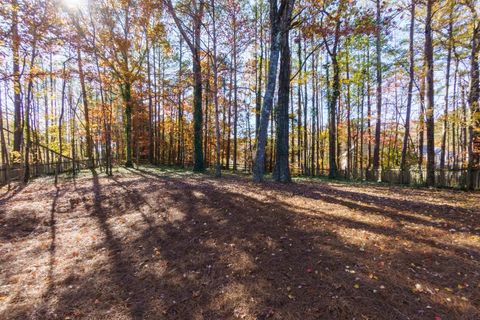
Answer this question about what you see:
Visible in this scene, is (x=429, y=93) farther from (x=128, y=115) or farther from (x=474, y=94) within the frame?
(x=128, y=115)

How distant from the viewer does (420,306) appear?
8.19ft

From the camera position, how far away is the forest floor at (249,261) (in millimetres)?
2697

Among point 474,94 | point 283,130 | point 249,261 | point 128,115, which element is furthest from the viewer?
point 128,115

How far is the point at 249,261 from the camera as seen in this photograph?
3.53m

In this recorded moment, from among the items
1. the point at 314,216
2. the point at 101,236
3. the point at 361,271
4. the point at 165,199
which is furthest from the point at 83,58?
the point at 361,271

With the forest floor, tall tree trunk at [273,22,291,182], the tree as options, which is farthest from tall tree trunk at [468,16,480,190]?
the tree

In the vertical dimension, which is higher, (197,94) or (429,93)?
(197,94)

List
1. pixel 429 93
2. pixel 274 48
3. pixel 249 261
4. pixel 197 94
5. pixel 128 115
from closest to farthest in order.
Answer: pixel 249 261 → pixel 274 48 → pixel 429 93 → pixel 197 94 → pixel 128 115

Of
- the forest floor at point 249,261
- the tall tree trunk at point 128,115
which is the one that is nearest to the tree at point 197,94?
the tall tree trunk at point 128,115

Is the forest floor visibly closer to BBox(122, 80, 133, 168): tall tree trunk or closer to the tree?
the tree

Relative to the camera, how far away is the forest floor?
270 cm

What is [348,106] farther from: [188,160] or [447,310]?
[447,310]

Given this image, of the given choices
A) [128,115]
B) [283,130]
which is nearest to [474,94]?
[283,130]

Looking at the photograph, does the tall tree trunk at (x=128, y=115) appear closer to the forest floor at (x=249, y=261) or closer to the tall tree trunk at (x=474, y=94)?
the forest floor at (x=249, y=261)
